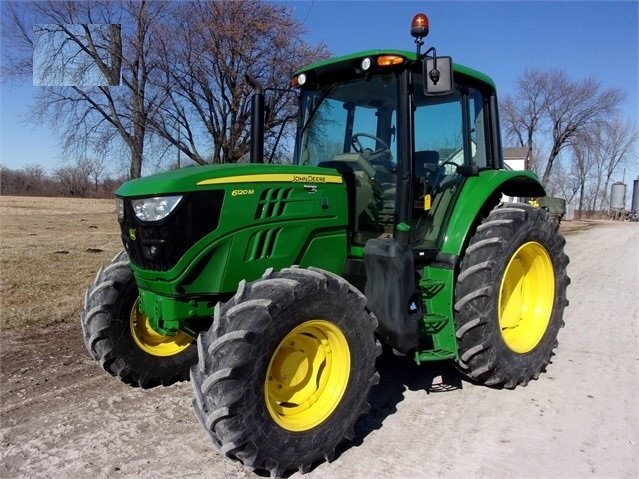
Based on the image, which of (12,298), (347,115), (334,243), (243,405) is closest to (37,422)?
(243,405)

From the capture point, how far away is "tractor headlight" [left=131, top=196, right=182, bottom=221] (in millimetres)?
3008

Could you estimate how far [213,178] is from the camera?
310 centimetres

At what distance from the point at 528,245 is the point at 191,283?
2.73 metres

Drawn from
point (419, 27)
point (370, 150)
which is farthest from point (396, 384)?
point (419, 27)

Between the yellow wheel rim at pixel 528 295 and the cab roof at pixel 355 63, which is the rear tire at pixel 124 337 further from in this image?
the yellow wheel rim at pixel 528 295

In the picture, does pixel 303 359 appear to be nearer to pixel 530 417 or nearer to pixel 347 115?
pixel 530 417

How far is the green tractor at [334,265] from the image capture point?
9.36 ft

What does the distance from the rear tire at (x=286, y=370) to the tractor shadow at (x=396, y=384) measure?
333 mm

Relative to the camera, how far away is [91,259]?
9586mm

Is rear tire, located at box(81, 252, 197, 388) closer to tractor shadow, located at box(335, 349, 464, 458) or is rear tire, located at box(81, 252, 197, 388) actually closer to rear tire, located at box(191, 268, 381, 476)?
rear tire, located at box(191, 268, 381, 476)

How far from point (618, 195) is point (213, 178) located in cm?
7094

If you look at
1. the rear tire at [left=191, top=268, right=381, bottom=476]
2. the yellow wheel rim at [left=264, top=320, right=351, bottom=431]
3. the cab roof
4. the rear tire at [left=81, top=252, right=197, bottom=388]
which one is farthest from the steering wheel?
the rear tire at [left=81, top=252, right=197, bottom=388]

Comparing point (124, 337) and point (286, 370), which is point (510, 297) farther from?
point (124, 337)

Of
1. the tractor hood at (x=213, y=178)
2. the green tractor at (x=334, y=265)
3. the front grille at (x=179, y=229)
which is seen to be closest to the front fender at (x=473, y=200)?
the green tractor at (x=334, y=265)
